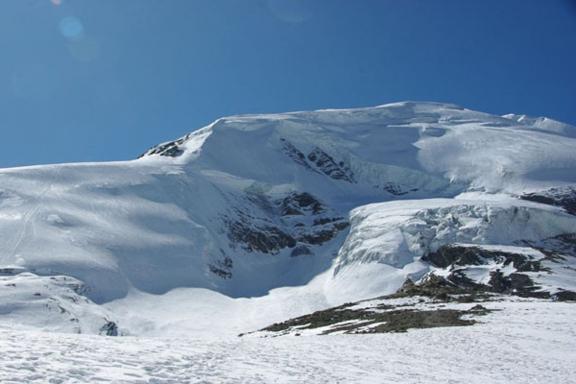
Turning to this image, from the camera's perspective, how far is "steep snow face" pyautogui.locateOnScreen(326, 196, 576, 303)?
72.4 metres

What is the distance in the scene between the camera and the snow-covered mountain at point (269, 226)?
69375 mm

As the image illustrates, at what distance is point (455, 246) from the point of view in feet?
267

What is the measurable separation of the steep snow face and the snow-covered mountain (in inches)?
10.5

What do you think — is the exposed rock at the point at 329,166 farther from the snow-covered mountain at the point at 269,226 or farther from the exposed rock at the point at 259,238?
the exposed rock at the point at 259,238

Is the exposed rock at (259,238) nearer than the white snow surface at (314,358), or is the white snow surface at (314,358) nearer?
the white snow surface at (314,358)

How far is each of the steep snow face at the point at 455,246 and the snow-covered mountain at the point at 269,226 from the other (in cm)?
27

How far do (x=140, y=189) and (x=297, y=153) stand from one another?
51.1 meters

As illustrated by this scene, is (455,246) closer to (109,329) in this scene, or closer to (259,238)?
(259,238)

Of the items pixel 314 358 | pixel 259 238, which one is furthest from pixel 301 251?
pixel 314 358

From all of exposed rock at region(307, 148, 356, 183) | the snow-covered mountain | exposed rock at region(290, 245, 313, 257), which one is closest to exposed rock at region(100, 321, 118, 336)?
the snow-covered mountain

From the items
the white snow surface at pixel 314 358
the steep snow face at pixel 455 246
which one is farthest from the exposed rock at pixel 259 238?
the white snow surface at pixel 314 358

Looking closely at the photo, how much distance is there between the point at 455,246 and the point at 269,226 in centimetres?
3912

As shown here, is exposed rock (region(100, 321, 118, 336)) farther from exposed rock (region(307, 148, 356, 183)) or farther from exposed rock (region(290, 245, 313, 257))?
exposed rock (region(307, 148, 356, 183))

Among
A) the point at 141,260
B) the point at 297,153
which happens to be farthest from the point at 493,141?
the point at 141,260
